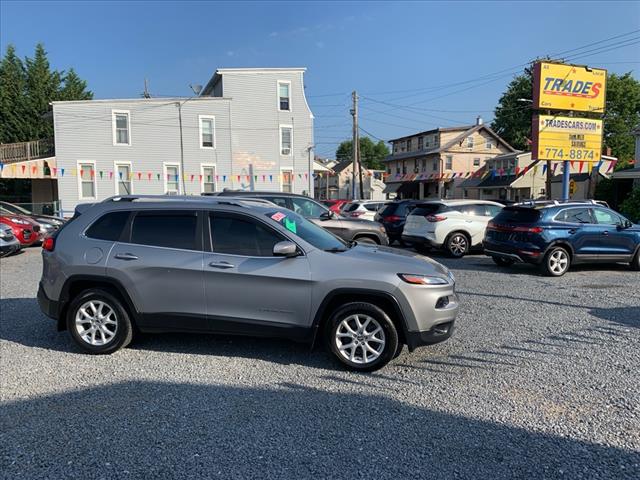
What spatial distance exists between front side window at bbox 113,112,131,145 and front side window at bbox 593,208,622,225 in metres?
24.6

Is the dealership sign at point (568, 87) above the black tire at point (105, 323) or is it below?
above

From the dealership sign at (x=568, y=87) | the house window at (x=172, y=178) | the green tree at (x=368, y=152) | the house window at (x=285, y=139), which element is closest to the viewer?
the dealership sign at (x=568, y=87)

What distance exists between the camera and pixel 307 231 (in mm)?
4965

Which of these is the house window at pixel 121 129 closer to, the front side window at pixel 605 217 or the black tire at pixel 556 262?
the black tire at pixel 556 262

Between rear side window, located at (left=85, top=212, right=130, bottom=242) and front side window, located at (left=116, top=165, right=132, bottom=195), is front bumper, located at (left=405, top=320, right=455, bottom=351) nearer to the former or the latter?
rear side window, located at (left=85, top=212, right=130, bottom=242)

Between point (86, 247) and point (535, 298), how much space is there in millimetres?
6602

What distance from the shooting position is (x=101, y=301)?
4863 mm

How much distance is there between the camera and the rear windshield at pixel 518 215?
381 inches

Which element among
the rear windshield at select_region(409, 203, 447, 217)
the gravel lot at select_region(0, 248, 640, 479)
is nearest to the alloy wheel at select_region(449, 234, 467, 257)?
the rear windshield at select_region(409, 203, 447, 217)

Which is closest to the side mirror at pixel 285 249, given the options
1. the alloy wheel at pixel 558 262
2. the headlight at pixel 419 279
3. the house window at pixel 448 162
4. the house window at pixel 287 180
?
the headlight at pixel 419 279

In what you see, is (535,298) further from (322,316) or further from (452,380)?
(322,316)

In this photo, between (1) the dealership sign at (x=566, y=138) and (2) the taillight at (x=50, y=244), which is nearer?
(2) the taillight at (x=50, y=244)

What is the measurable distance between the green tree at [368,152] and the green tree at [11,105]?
75.2 m

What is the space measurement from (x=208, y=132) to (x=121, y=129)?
493cm
